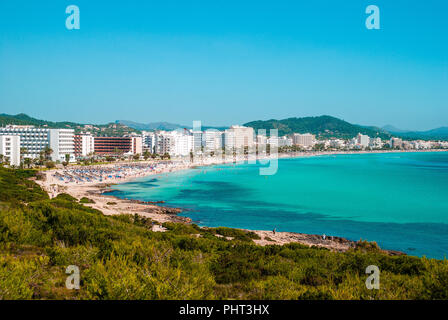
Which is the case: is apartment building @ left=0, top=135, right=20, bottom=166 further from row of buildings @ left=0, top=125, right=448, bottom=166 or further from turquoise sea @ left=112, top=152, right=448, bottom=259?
turquoise sea @ left=112, top=152, right=448, bottom=259

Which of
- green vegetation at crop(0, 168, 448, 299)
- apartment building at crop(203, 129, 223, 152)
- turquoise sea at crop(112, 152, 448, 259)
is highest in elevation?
apartment building at crop(203, 129, 223, 152)

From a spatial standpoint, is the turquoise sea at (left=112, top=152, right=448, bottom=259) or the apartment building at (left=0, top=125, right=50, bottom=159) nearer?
the turquoise sea at (left=112, top=152, right=448, bottom=259)

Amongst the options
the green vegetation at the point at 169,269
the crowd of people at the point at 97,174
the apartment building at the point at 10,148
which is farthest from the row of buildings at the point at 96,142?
the green vegetation at the point at 169,269

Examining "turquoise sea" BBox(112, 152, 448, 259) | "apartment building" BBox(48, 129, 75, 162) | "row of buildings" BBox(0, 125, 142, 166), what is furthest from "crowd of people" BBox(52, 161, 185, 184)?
"apartment building" BBox(48, 129, 75, 162)

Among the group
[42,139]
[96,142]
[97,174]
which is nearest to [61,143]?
[42,139]

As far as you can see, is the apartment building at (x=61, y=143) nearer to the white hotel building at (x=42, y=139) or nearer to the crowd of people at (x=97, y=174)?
the white hotel building at (x=42, y=139)

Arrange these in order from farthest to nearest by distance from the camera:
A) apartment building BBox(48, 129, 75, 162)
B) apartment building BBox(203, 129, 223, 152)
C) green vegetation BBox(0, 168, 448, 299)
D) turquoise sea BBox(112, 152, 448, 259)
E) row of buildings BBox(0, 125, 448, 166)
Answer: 1. apartment building BBox(203, 129, 223, 152)
2. apartment building BBox(48, 129, 75, 162)
3. row of buildings BBox(0, 125, 448, 166)
4. turquoise sea BBox(112, 152, 448, 259)
5. green vegetation BBox(0, 168, 448, 299)
